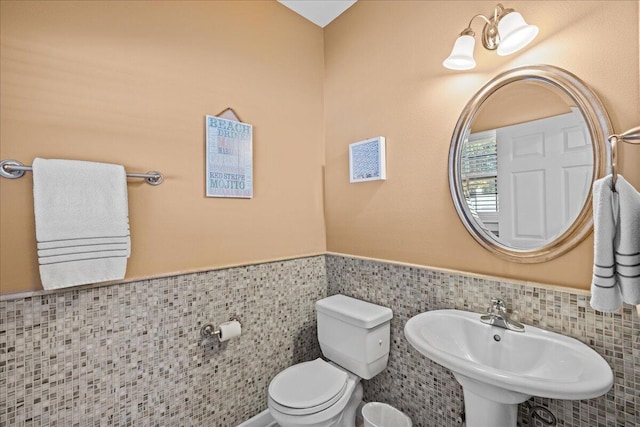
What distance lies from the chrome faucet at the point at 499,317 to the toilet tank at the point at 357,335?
53 cm

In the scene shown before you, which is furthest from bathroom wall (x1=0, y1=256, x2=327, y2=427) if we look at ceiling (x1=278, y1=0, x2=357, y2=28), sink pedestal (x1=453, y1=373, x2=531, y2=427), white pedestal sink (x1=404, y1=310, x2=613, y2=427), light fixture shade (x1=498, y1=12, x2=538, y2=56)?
ceiling (x1=278, y1=0, x2=357, y2=28)

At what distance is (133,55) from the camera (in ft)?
4.45

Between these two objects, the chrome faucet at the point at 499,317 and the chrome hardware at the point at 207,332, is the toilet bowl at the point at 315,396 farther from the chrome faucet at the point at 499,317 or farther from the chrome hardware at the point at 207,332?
the chrome faucet at the point at 499,317

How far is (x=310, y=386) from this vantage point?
4.81ft

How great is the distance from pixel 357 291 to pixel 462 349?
74 cm

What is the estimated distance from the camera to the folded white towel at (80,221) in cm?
109

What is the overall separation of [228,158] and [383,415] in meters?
1.77

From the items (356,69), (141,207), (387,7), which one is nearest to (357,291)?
(141,207)

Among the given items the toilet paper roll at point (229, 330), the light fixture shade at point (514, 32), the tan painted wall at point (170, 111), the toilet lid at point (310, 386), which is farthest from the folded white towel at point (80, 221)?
the light fixture shade at point (514, 32)

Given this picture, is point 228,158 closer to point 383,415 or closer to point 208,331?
point 208,331

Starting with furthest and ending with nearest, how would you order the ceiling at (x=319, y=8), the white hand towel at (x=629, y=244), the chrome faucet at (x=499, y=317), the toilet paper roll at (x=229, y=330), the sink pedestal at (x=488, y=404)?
1. the ceiling at (x=319, y=8)
2. the toilet paper roll at (x=229, y=330)
3. the chrome faucet at (x=499, y=317)
4. the sink pedestal at (x=488, y=404)
5. the white hand towel at (x=629, y=244)

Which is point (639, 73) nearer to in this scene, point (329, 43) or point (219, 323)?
point (329, 43)

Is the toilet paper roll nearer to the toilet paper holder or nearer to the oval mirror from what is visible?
the toilet paper holder

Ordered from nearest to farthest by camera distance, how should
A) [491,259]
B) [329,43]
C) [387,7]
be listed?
[491,259], [387,7], [329,43]
